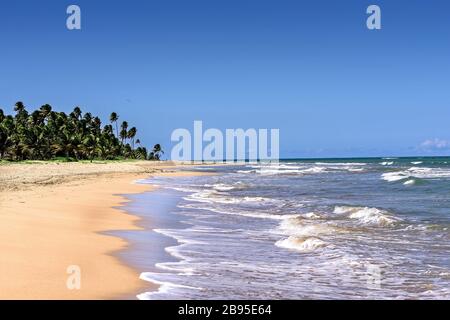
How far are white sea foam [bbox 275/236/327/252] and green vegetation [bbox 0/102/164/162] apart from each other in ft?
255

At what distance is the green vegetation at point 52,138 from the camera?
290ft

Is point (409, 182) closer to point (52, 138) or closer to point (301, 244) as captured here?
point (301, 244)

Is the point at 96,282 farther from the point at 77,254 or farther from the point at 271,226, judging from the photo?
the point at 271,226

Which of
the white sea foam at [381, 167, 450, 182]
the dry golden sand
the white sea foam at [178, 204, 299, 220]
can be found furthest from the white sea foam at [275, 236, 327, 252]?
the white sea foam at [381, 167, 450, 182]

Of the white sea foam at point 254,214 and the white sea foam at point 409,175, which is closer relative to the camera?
the white sea foam at point 254,214

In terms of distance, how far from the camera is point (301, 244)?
13344 millimetres

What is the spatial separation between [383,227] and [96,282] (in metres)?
11.3

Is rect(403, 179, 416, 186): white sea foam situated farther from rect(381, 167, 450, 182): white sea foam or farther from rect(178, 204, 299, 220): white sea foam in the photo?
rect(178, 204, 299, 220): white sea foam

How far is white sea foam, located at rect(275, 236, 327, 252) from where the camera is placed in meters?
13.1

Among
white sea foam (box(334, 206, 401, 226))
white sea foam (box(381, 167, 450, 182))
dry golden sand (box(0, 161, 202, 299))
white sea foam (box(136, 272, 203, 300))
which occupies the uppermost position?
dry golden sand (box(0, 161, 202, 299))

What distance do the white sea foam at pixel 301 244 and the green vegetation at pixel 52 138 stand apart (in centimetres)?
7758

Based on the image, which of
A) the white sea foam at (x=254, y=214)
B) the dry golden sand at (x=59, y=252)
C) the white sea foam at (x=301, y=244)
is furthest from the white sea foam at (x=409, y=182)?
the white sea foam at (x=301, y=244)

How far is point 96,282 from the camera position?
873 cm

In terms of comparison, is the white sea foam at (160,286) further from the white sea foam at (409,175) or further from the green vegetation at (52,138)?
the green vegetation at (52,138)
